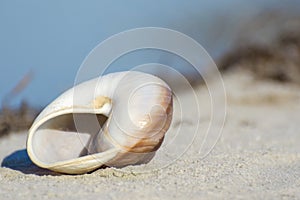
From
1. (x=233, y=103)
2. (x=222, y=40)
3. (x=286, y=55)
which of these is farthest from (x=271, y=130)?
(x=222, y=40)

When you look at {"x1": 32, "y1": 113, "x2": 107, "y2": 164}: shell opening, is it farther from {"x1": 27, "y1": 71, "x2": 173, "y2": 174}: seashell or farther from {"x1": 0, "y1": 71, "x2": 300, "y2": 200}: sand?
{"x1": 0, "y1": 71, "x2": 300, "y2": 200}: sand

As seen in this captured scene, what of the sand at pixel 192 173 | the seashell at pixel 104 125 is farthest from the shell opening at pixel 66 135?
the sand at pixel 192 173

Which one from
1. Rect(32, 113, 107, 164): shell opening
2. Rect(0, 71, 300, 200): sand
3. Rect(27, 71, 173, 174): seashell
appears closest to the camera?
Rect(0, 71, 300, 200): sand

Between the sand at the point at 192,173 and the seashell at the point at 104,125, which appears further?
the seashell at the point at 104,125

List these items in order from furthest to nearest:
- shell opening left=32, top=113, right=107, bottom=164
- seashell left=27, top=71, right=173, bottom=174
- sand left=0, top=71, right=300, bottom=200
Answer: shell opening left=32, top=113, right=107, bottom=164, seashell left=27, top=71, right=173, bottom=174, sand left=0, top=71, right=300, bottom=200

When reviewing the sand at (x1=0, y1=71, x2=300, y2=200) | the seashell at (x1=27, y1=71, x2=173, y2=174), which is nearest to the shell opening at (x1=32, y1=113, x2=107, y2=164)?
the seashell at (x1=27, y1=71, x2=173, y2=174)

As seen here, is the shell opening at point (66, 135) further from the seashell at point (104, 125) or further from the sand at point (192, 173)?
the sand at point (192, 173)

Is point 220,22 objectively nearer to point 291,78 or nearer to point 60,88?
point 291,78
